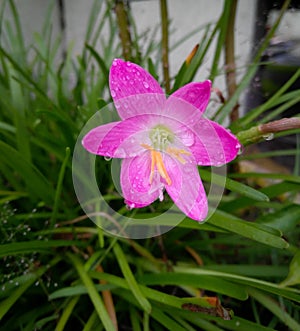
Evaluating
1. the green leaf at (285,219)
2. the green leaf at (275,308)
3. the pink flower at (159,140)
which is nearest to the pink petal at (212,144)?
the pink flower at (159,140)

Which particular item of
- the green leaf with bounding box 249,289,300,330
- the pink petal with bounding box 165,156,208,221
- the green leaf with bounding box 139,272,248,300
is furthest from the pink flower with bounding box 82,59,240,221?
the green leaf with bounding box 249,289,300,330

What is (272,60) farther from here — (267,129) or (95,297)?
(95,297)

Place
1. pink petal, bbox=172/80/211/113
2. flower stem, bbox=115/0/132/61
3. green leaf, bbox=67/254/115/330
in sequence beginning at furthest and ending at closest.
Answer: flower stem, bbox=115/0/132/61 < green leaf, bbox=67/254/115/330 < pink petal, bbox=172/80/211/113

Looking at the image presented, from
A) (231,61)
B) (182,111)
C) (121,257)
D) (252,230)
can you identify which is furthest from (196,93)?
(231,61)

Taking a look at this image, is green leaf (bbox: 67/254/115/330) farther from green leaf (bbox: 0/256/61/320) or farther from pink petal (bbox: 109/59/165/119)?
pink petal (bbox: 109/59/165/119)

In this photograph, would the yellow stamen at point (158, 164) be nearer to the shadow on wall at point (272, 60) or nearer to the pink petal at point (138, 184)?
the pink petal at point (138, 184)

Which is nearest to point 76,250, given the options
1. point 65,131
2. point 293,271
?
point 65,131
